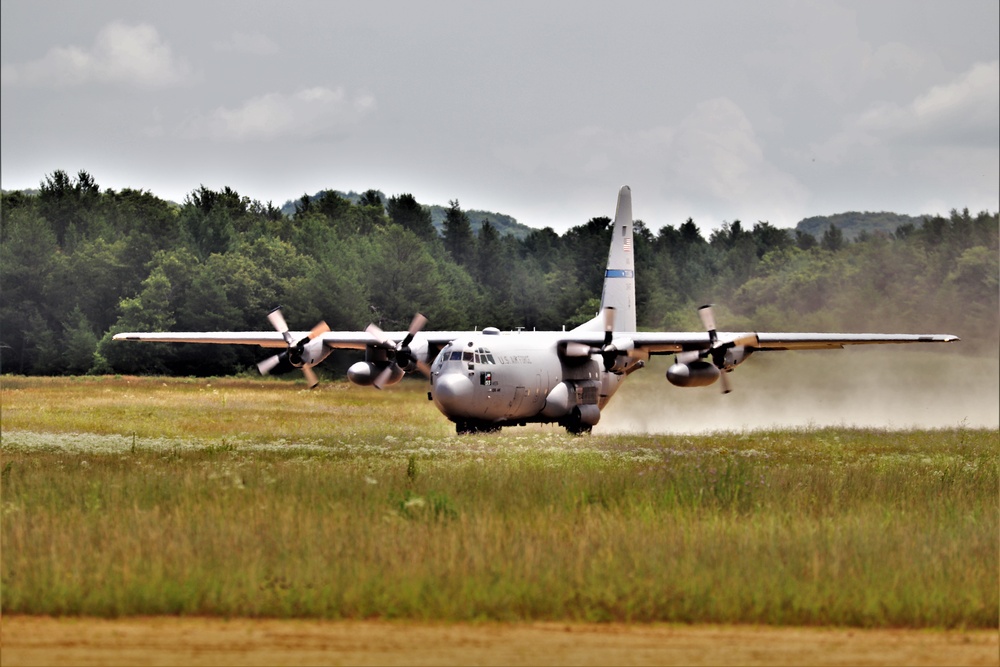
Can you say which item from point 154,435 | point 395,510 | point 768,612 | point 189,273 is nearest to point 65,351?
point 154,435

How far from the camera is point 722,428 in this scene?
46562 mm

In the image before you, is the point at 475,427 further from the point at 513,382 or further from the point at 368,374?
the point at 368,374

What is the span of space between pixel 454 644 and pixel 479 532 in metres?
3.99

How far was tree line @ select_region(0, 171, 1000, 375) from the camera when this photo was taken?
1588 inches

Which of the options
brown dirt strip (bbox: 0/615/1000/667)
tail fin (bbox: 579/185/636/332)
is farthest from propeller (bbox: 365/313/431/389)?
brown dirt strip (bbox: 0/615/1000/667)

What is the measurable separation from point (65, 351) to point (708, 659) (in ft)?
102

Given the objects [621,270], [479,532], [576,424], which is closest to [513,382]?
[576,424]

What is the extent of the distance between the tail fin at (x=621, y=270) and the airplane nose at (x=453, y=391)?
12.2 metres

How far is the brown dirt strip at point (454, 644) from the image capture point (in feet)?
35.5

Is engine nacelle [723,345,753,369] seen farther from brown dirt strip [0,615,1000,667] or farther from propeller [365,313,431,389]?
brown dirt strip [0,615,1000,667]

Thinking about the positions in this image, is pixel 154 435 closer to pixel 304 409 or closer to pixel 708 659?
pixel 304 409

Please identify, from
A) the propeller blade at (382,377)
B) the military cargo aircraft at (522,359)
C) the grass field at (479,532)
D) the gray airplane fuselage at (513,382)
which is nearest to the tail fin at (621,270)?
the military cargo aircraft at (522,359)

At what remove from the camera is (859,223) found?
87.2 metres

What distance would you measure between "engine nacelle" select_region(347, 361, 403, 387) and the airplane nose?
232cm
